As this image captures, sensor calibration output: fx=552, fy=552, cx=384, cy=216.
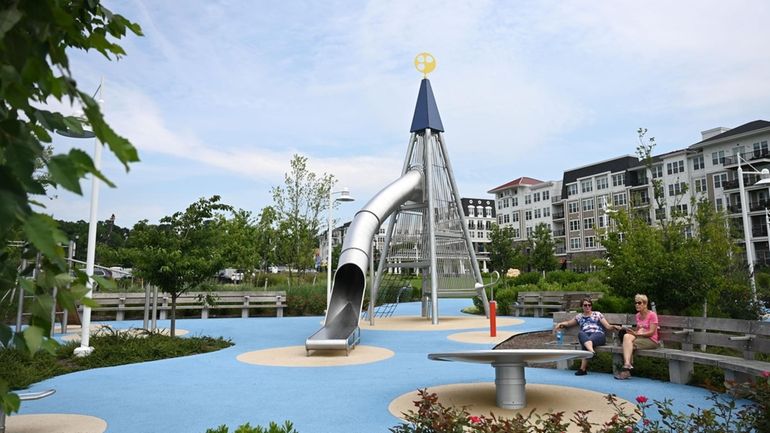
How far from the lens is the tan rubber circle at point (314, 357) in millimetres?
11124

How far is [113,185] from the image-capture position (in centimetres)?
130

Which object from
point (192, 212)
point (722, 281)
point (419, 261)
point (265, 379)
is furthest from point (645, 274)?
point (192, 212)

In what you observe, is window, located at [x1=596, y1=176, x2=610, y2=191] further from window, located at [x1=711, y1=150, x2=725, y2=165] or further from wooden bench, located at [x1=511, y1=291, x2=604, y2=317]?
wooden bench, located at [x1=511, y1=291, x2=604, y2=317]

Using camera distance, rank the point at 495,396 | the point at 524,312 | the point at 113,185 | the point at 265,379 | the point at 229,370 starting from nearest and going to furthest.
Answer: the point at 113,185 < the point at 495,396 < the point at 265,379 < the point at 229,370 < the point at 524,312

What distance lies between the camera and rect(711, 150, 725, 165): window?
54.1m

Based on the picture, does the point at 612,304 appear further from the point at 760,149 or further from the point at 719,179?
the point at 719,179

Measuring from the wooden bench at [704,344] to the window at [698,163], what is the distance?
2095 inches

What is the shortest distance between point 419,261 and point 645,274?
8036mm

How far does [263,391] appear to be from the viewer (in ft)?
27.4

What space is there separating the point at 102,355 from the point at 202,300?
38.3 ft

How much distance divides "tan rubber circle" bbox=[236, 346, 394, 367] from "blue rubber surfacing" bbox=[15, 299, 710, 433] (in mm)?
347

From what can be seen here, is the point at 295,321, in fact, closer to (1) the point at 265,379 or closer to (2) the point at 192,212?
(2) the point at 192,212

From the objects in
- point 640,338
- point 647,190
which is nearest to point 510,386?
point 640,338

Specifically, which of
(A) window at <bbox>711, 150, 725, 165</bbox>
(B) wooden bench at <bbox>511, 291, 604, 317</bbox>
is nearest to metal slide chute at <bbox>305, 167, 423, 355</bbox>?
(B) wooden bench at <bbox>511, 291, 604, 317</bbox>
